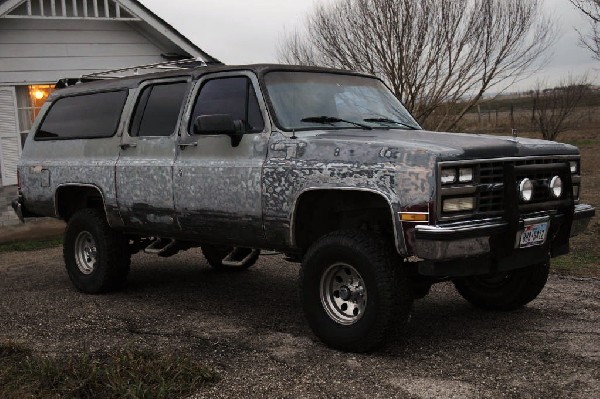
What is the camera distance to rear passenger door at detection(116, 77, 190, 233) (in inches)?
228

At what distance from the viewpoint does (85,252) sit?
6914 millimetres

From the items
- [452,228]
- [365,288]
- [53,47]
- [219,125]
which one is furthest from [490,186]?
[53,47]

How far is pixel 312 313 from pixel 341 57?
473 inches

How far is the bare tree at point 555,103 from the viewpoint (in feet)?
76.4

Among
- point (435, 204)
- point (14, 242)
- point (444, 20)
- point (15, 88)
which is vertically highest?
point (444, 20)

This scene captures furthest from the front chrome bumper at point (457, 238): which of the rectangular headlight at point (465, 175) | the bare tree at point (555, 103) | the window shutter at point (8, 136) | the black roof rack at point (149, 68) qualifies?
the bare tree at point (555, 103)

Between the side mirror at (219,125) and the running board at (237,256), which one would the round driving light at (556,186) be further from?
the running board at (237,256)

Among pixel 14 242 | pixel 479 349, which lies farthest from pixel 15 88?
Answer: pixel 479 349

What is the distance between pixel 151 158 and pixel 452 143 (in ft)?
9.09

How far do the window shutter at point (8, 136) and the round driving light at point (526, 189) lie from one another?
9089 millimetres

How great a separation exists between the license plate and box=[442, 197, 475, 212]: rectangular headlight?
1.51ft

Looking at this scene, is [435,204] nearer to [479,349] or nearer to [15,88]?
[479,349]

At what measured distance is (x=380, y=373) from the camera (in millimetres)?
4172

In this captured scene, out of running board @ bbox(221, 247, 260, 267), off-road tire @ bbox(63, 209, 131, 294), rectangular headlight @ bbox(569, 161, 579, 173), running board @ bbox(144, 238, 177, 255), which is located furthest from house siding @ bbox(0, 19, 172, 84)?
rectangular headlight @ bbox(569, 161, 579, 173)
